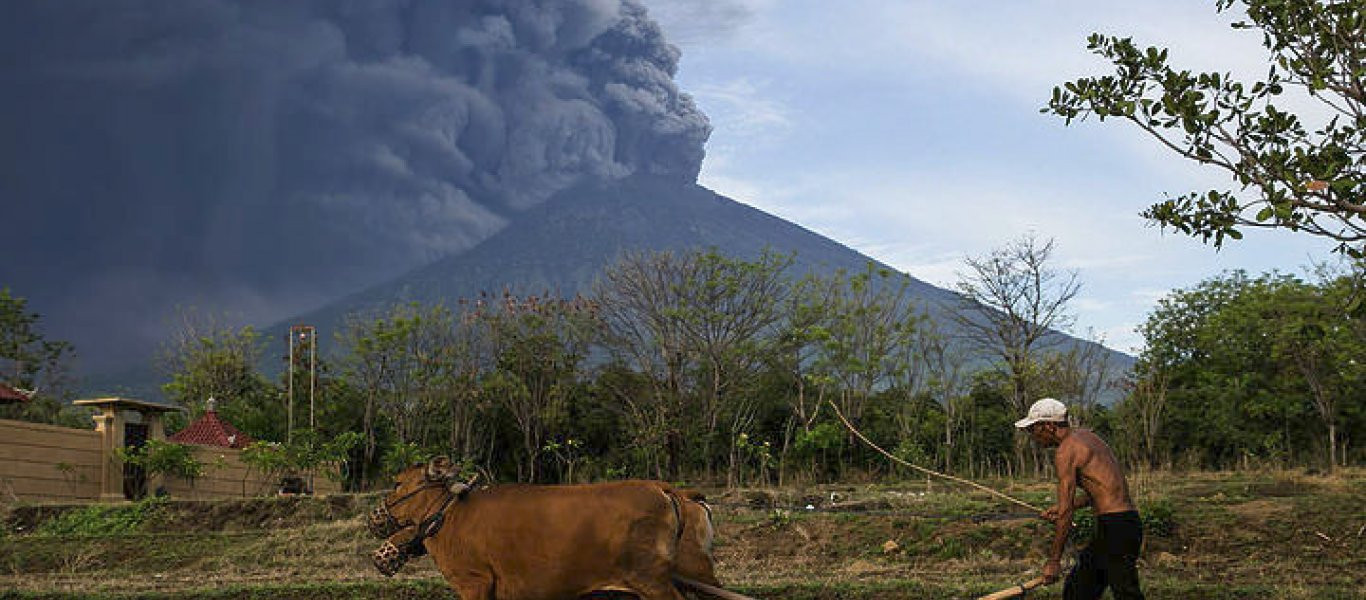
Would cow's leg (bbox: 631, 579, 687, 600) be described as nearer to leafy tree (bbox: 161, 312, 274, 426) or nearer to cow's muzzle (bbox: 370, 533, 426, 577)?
cow's muzzle (bbox: 370, 533, 426, 577)

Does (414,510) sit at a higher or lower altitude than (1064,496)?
lower

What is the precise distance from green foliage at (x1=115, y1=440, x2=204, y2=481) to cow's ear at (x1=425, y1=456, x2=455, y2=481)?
62.3 feet

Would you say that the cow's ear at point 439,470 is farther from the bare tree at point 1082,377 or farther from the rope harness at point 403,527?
the bare tree at point 1082,377

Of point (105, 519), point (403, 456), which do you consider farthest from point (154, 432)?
point (105, 519)

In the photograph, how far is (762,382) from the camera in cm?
3659

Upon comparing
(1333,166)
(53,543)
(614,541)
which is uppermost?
(1333,166)

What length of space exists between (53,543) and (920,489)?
592 inches

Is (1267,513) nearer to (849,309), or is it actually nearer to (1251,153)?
(1251,153)

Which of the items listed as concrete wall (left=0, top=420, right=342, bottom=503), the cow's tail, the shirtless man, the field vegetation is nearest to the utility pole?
concrete wall (left=0, top=420, right=342, bottom=503)

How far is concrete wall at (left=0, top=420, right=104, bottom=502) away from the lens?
2459cm

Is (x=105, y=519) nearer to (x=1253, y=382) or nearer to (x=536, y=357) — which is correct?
(x=536, y=357)

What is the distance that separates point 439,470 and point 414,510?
1.08 feet

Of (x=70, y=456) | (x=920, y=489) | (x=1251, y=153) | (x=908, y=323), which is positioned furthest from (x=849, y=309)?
(x=1251, y=153)

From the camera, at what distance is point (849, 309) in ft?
127
